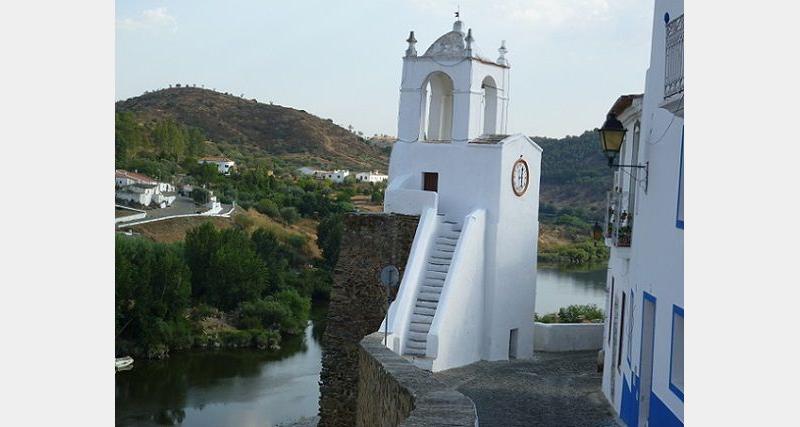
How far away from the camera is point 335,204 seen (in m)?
48.2

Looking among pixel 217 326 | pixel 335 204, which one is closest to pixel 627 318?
pixel 217 326

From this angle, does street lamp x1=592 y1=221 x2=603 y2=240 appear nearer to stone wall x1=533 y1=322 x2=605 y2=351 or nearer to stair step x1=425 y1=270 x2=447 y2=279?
stair step x1=425 y1=270 x2=447 y2=279

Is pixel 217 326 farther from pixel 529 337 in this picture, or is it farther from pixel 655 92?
pixel 655 92

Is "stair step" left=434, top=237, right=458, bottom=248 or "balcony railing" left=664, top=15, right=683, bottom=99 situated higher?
"balcony railing" left=664, top=15, right=683, bottom=99

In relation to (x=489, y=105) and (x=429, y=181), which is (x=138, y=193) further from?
(x=429, y=181)

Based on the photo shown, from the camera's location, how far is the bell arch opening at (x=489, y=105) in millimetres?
14445

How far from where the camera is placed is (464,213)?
13086mm

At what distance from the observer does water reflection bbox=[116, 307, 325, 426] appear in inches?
842

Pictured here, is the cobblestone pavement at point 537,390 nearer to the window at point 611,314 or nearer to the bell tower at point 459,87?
the window at point 611,314

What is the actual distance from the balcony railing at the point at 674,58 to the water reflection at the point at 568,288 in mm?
21645

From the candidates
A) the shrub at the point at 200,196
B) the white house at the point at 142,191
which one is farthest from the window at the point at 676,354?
the shrub at the point at 200,196

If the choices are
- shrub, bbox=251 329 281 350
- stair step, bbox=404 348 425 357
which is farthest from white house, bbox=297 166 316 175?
stair step, bbox=404 348 425 357

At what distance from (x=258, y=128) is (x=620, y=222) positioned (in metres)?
66.8

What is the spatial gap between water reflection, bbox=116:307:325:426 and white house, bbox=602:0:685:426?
12.8m
